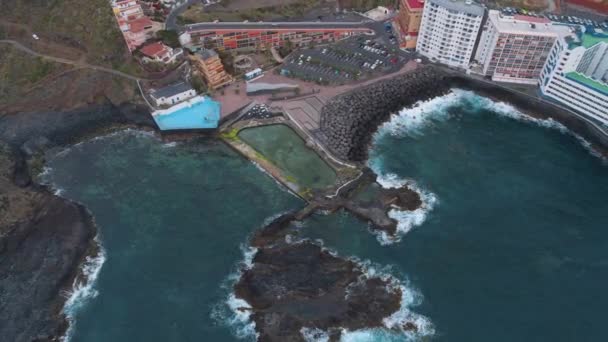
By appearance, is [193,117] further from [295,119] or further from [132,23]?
[132,23]

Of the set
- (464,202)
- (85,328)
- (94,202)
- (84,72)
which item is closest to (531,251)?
(464,202)

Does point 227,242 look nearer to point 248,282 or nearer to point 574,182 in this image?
point 248,282

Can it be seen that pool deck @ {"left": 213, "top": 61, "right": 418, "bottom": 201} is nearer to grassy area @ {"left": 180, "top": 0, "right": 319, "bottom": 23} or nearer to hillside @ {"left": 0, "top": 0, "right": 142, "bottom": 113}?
grassy area @ {"left": 180, "top": 0, "right": 319, "bottom": 23}

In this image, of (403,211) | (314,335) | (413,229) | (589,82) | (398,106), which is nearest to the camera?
(314,335)

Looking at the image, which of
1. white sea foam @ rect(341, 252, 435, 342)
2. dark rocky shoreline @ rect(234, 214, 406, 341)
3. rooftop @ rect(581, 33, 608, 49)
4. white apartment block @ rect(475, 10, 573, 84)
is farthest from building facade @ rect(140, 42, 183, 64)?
rooftop @ rect(581, 33, 608, 49)

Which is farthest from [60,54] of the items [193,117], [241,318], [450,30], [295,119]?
[450,30]

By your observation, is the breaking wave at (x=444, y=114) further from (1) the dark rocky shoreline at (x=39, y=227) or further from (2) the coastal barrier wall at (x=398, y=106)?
(1) the dark rocky shoreline at (x=39, y=227)
